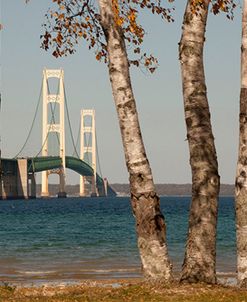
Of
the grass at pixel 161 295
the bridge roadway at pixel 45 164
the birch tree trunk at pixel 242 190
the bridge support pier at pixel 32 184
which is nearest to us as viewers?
the grass at pixel 161 295

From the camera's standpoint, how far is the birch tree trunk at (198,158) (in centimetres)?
1386

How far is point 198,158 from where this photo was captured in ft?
46.0

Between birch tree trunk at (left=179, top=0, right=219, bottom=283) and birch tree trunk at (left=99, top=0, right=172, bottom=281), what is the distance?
1.53 ft

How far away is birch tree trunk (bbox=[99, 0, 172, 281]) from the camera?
542 inches

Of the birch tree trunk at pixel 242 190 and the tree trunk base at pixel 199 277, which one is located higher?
the birch tree trunk at pixel 242 190

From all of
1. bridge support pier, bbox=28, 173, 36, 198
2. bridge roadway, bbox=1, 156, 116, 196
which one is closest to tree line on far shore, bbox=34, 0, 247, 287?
bridge roadway, bbox=1, 156, 116, 196

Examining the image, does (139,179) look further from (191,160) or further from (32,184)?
(32,184)

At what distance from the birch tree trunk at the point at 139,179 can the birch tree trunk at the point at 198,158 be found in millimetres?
468

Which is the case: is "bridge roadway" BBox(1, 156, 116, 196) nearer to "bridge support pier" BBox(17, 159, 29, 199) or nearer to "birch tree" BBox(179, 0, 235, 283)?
"bridge support pier" BBox(17, 159, 29, 199)

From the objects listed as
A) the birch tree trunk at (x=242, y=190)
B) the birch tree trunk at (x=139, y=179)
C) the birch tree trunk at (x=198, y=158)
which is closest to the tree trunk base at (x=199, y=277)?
the birch tree trunk at (x=198, y=158)

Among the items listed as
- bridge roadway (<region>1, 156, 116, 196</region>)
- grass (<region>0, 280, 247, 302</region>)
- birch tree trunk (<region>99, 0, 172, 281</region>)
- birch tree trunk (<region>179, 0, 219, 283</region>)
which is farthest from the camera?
bridge roadway (<region>1, 156, 116, 196</region>)

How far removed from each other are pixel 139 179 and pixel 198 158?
0.99 m

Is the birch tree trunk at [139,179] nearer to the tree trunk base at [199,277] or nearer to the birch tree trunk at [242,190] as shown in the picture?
the tree trunk base at [199,277]

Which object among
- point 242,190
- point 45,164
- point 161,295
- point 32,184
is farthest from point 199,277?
point 32,184
